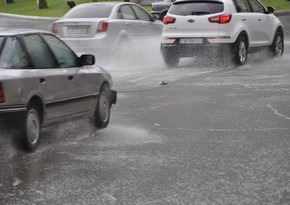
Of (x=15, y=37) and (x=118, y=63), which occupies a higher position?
(x=15, y=37)

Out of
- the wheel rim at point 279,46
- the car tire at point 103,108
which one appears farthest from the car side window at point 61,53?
the wheel rim at point 279,46

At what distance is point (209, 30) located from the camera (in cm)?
1582

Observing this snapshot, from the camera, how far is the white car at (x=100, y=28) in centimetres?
1628

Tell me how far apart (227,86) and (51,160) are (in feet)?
20.8

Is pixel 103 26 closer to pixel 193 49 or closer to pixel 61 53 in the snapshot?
pixel 193 49

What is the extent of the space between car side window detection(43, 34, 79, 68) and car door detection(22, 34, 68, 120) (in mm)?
151

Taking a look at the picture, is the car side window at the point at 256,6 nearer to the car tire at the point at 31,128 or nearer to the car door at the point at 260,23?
the car door at the point at 260,23

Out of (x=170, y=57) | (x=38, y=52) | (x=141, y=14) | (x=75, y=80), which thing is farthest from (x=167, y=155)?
(x=141, y=14)

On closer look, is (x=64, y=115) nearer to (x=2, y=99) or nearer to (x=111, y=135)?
(x=111, y=135)

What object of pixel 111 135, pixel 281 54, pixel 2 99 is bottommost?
pixel 281 54

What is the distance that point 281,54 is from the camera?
18.8 metres

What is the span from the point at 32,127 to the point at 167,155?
4.91ft

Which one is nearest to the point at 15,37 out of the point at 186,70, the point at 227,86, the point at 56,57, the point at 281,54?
the point at 56,57

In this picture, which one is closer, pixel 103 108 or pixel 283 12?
pixel 103 108
